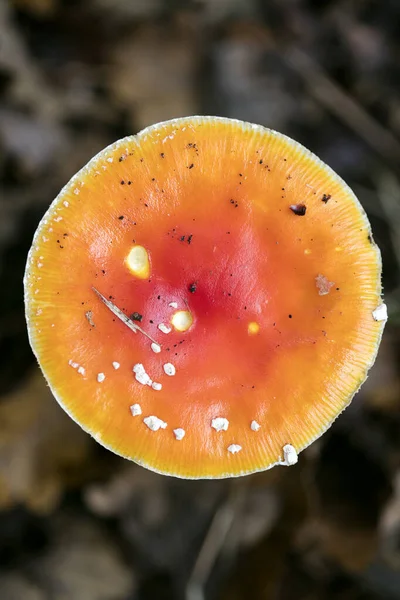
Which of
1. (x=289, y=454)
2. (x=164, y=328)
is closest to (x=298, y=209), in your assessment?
(x=164, y=328)

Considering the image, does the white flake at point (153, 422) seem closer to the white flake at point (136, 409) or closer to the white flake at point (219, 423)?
the white flake at point (136, 409)

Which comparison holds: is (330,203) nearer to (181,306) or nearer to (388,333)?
(181,306)

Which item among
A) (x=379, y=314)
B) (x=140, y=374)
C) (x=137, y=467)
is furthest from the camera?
(x=137, y=467)

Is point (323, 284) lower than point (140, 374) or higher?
higher

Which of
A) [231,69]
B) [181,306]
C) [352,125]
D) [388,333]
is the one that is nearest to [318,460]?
[388,333]

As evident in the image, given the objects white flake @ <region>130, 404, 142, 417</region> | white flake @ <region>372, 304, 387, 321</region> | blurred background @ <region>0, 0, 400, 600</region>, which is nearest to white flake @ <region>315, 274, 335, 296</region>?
white flake @ <region>372, 304, 387, 321</region>

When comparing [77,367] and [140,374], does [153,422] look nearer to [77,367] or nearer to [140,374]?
[140,374]

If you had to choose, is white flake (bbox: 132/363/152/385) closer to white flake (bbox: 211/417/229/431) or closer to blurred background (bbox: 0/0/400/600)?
white flake (bbox: 211/417/229/431)
